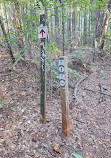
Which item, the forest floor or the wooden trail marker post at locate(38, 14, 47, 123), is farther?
the forest floor

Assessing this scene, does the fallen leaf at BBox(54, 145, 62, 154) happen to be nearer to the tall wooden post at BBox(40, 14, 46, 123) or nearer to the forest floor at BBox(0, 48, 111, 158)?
the forest floor at BBox(0, 48, 111, 158)

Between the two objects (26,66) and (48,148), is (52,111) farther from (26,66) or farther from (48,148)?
(26,66)

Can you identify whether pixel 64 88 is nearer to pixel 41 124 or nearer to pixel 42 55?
pixel 42 55

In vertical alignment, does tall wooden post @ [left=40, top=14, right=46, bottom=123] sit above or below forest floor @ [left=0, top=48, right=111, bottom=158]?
above

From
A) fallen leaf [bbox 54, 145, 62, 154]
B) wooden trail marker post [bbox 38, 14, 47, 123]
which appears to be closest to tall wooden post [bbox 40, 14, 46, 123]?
wooden trail marker post [bbox 38, 14, 47, 123]

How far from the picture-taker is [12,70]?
19.9 ft

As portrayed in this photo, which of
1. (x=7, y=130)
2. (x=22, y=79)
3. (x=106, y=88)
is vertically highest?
(x=22, y=79)

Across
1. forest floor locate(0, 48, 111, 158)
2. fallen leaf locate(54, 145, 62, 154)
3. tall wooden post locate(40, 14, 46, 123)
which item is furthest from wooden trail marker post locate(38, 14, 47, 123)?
fallen leaf locate(54, 145, 62, 154)

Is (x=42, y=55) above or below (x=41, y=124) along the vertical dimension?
above

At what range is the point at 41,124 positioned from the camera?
386 cm

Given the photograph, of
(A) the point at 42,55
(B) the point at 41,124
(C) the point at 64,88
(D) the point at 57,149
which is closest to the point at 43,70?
(A) the point at 42,55

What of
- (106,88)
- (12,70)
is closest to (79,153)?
Result: (12,70)

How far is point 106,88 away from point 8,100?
6.52m

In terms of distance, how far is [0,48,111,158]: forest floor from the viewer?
10.1 feet
